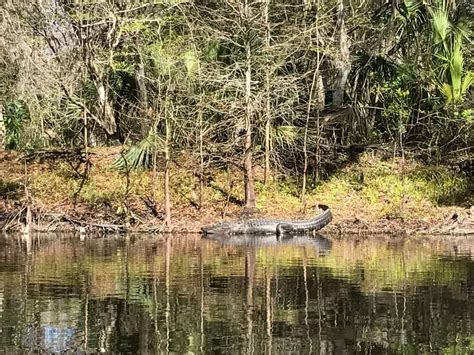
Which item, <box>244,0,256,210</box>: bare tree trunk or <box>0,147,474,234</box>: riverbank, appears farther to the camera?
<box>0,147,474,234</box>: riverbank

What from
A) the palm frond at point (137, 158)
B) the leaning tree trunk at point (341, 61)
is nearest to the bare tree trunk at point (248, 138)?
the palm frond at point (137, 158)

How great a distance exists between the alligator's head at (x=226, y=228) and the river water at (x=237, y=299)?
2.91 metres

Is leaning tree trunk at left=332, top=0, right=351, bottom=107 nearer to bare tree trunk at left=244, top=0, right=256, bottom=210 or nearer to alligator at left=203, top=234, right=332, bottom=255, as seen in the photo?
bare tree trunk at left=244, top=0, right=256, bottom=210

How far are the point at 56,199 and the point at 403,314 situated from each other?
17070 mm

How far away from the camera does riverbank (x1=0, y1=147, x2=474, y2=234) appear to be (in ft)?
73.8

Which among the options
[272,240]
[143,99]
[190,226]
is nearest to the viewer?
[272,240]

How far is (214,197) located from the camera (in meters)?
24.5

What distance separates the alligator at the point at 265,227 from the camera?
70.8 ft

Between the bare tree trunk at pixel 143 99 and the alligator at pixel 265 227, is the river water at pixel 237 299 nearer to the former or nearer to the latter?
the alligator at pixel 265 227

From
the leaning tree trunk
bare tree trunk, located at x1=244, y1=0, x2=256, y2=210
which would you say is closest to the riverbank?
bare tree trunk, located at x1=244, y1=0, x2=256, y2=210

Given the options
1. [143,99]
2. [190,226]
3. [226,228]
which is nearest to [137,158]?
[143,99]

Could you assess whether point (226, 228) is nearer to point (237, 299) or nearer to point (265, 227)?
point (265, 227)

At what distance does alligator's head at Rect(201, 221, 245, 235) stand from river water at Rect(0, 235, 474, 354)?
291 cm

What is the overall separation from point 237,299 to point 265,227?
10.4 meters
